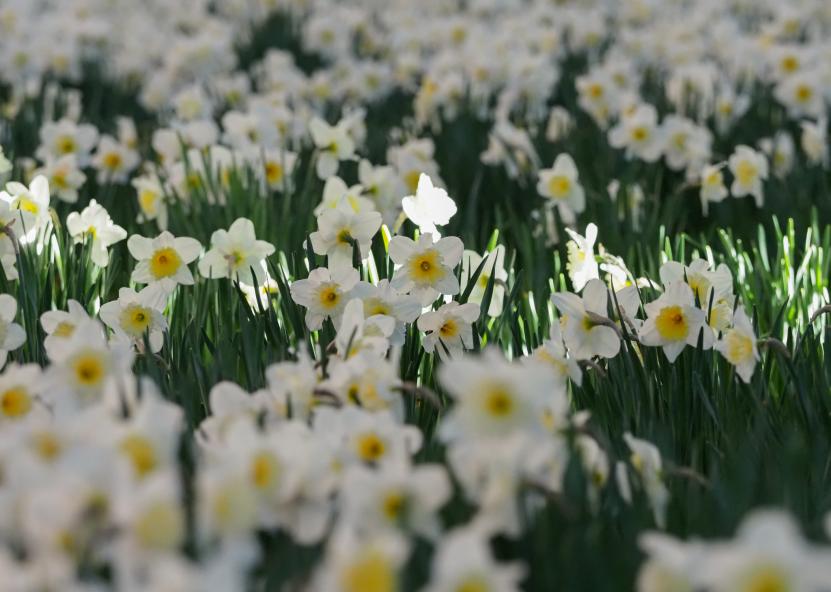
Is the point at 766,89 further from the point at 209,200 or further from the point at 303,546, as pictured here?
the point at 303,546

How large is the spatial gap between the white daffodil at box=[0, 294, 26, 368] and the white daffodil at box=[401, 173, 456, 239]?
27.0 inches

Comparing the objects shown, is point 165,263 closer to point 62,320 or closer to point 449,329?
point 62,320

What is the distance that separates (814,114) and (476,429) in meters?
3.46

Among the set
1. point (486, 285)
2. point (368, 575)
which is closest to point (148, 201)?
point (486, 285)

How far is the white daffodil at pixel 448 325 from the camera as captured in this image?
190cm

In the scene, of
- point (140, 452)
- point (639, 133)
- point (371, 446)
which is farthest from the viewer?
point (639, 133)

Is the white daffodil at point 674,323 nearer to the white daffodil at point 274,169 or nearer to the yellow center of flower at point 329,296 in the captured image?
the yellow center of flower at point 329,296

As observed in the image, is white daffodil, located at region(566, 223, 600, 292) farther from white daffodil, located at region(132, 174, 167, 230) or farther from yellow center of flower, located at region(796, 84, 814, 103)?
yellow center of flower, located at region(796, 84, 814, 103)

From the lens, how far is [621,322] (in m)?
1.88

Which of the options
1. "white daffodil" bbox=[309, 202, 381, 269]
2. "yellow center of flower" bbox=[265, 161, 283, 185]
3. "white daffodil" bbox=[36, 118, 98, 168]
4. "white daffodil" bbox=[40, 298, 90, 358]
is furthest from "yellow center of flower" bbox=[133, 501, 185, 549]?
"white daffodil" bbox=[36, 118, 98, 168]

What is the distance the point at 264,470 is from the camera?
1155 mm

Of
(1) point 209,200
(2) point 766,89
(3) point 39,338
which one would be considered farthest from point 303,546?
(2) point 766,89

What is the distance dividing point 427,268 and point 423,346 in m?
0.13

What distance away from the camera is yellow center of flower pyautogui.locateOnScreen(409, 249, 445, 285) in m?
1.92
